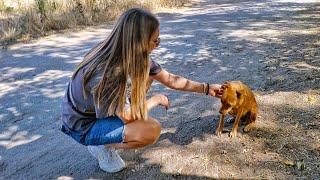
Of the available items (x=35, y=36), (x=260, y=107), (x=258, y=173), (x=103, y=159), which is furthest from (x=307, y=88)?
(x=35, y=36)

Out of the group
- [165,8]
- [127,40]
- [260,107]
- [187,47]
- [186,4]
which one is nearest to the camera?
[127,40]

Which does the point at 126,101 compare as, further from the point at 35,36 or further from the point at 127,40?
the point at 35,36

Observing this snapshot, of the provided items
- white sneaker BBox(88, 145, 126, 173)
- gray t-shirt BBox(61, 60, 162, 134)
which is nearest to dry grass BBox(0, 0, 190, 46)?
white sneaker BBox(88, 145, 126, 173)

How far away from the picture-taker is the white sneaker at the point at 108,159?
3254 millimetres

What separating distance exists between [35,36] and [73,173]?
5520 millimetres

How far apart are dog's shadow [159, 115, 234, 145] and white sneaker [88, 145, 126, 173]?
2.01 ft

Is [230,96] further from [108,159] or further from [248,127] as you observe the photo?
[108,159]

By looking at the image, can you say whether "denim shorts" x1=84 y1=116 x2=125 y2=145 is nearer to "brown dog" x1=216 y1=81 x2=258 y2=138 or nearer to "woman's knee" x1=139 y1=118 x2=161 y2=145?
"woman's knee" x1=139 y1=118 x2=161 y2=145

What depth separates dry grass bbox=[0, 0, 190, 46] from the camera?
8.31m

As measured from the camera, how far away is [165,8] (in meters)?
11.7

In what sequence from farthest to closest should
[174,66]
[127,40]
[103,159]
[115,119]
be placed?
[174,66], [103,159], [115,119], [127,40]

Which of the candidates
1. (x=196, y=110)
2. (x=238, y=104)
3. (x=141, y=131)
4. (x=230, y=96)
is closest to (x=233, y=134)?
(x=238, y=104)

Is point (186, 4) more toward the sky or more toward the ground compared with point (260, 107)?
more toward the sky

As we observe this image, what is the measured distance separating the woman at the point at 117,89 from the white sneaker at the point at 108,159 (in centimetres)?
20
